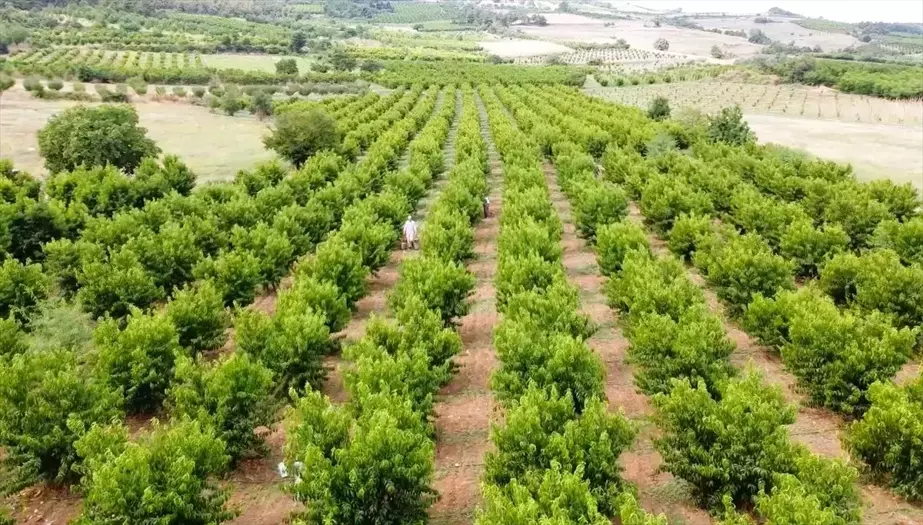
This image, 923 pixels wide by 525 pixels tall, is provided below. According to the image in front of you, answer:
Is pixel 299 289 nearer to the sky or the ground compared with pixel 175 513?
nearer to the sky

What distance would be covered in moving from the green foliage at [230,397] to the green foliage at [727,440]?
9.78 metres

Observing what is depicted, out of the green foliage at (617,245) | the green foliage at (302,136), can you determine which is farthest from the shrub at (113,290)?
the green foliage at (302,136)

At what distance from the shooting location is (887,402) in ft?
52.1

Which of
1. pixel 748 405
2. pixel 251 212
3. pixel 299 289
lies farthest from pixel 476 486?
pixel 251 212

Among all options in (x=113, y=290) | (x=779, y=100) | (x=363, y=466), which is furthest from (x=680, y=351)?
(x=779, y=100)

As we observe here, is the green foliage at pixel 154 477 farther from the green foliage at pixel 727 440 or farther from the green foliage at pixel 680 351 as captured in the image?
the green foliage at pixel 680 351

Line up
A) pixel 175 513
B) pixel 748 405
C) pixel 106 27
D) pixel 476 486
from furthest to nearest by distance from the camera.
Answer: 1. pixel 106 27
2. pixel 476 486
3. pixel 748 405
4. pixel 175 513

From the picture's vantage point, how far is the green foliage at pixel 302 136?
183 ft

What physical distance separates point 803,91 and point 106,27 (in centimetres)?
16831

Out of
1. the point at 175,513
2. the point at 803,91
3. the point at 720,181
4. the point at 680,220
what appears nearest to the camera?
the point at 175,513

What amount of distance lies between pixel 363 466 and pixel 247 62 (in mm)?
144632

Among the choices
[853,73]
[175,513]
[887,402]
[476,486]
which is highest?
[853,73]

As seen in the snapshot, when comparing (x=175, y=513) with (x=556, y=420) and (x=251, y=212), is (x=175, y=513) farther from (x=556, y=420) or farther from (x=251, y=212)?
(x=251, y=212)

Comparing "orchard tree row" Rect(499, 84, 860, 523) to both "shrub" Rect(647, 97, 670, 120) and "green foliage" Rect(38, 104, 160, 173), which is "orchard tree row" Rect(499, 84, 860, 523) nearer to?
"green foliage" Rect(38, 104, 160, 173)
